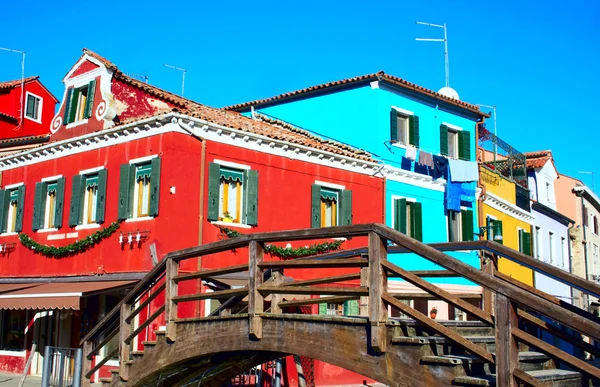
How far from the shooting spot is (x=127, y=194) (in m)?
17.4

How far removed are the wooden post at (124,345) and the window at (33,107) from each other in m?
24.7

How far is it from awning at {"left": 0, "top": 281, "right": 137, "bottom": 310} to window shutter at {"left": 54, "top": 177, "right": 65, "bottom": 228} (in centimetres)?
210

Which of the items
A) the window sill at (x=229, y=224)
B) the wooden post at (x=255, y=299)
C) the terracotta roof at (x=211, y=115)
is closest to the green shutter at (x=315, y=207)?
the terracotta roof at (x=211, y=115)

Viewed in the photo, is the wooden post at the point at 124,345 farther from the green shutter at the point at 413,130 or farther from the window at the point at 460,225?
the window at the point at 460,225

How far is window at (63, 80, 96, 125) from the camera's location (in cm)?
1945

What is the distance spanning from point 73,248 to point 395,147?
9.99 metres

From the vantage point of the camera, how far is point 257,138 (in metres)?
18.2

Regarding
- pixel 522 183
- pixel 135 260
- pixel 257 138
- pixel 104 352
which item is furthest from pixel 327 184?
pixel 522 183

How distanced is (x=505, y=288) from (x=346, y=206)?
15.2m

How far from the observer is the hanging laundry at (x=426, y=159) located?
2329 centimetres

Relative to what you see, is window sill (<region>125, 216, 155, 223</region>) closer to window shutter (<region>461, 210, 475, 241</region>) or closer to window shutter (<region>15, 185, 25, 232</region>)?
window shutter (<region>15, 185, 25, 232</region>)

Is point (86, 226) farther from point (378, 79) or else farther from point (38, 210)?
point (378, 79)

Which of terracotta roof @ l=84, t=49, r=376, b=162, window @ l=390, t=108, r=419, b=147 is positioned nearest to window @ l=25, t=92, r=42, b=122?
terracotta roof @ l=84, t=49, r=376, b=162

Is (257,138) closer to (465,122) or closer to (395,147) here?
(395,147)
